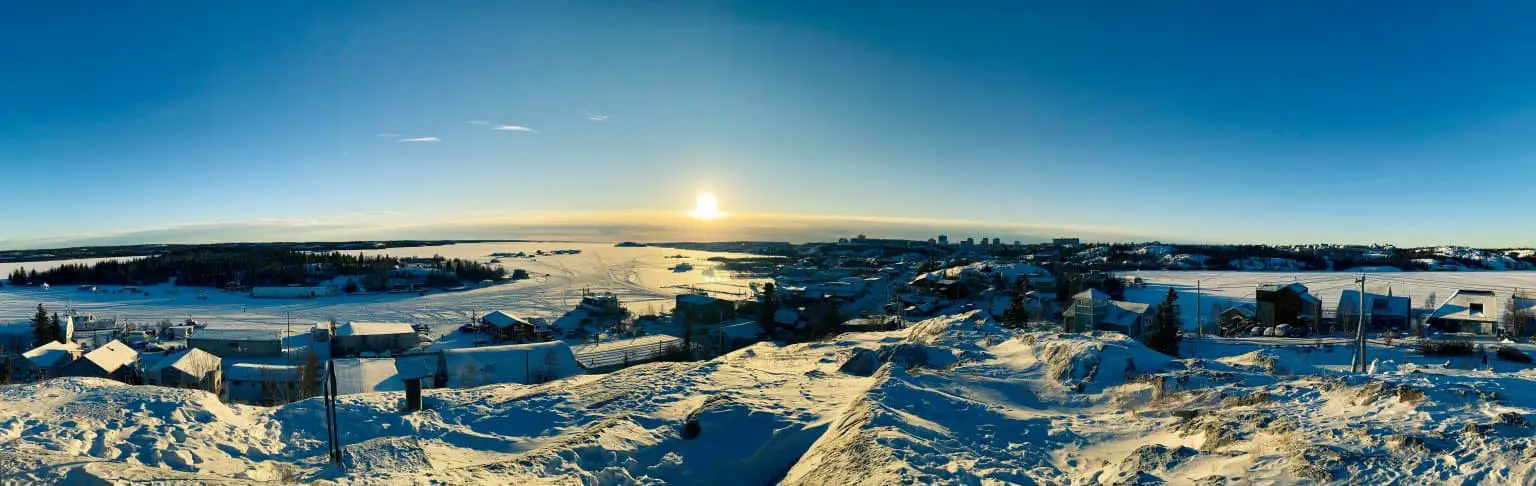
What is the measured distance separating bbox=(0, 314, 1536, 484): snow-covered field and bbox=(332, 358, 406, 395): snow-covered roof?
11.7 m

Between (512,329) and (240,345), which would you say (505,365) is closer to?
(512,329)

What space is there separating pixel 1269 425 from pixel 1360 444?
1.22 meters

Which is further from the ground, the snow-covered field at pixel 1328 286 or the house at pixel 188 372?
the snow-covered field at pixel 1328 286

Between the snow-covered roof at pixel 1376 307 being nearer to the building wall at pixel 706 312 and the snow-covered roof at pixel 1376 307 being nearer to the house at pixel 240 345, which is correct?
the building wall at pixel 706 312

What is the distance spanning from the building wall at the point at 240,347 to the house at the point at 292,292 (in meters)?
45.7

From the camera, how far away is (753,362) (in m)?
19.3

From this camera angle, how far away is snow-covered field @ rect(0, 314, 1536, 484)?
7082 millimetres

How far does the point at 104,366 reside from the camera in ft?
93.7

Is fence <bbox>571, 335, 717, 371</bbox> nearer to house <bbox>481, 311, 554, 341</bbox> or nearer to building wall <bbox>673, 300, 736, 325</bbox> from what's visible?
house <bbox>481, 311, 554, 341</bbox>

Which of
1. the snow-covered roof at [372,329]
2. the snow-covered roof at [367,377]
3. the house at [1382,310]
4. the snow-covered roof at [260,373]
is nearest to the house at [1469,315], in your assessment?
the house at [1382,310]

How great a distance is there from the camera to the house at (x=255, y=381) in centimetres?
2669

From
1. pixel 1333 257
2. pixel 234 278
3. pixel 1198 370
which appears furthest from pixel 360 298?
pixel 1333 257

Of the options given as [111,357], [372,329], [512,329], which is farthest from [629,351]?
[111,357]

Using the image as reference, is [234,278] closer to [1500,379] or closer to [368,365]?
[368,365]
